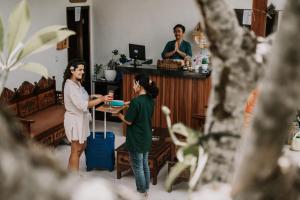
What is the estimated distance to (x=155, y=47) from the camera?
8.59 metres

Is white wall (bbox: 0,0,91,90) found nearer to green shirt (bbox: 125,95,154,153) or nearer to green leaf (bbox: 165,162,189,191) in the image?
green shirt (bbox: 125,95,154,153)

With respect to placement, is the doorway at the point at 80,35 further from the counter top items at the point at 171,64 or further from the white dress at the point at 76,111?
the white dress at the point at 76,111

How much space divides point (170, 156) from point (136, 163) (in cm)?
124

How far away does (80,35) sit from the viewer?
8.68m

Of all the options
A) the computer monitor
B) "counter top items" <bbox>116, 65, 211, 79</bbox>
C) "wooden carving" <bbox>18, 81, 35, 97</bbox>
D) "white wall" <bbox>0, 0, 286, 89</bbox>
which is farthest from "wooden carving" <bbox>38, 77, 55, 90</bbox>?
the computer monitor

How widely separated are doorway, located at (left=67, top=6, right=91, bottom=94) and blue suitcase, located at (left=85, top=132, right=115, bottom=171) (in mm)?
2944

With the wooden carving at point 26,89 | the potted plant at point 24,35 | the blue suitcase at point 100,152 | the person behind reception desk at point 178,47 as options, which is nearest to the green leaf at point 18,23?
the potted plant at point 24,35

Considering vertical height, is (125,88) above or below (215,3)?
below

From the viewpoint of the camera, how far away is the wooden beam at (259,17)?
5328 mm

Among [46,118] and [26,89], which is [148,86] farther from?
[26,89]

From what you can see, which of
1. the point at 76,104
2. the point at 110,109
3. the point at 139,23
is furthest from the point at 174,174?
the point at 139,23

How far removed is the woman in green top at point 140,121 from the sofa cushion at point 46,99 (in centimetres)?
253

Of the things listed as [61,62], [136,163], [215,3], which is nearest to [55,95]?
[61,62]

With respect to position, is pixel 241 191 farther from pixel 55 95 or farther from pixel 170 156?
pixel 55 95
